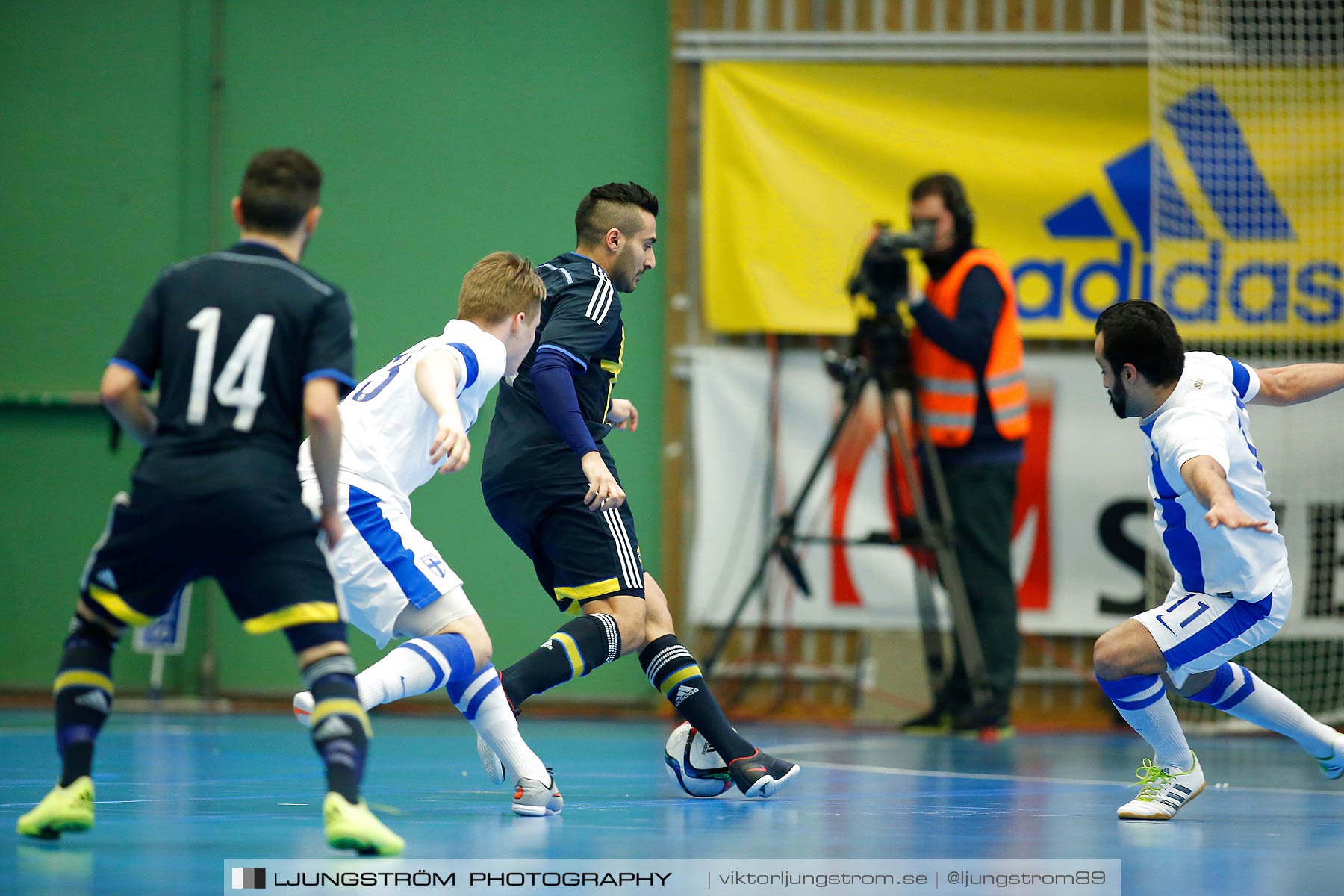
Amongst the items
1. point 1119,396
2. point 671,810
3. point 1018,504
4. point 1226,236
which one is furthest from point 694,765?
point 1226,236

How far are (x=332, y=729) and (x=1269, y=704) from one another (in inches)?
115

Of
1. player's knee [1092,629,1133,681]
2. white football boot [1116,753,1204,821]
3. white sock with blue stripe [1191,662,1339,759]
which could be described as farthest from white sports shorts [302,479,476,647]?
white sock with blue stripe [1191,662,1339,759]

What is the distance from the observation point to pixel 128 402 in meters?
3.30

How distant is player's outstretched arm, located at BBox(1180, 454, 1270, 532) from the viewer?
3.86 meters

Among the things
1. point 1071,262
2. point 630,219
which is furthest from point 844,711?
point 630,219

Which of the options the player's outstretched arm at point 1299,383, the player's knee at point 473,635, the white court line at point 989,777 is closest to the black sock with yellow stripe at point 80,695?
the player's knee at point 473,635

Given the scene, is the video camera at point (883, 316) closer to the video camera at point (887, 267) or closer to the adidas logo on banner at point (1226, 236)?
the video camera at point (887, 267)

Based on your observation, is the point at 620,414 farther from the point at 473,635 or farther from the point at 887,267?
the point at 887,267

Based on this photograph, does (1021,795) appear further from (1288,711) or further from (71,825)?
(71,825)

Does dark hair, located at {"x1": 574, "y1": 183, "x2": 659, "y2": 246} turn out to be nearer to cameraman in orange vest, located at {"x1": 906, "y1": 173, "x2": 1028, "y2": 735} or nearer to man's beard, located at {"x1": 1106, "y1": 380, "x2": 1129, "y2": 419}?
man's beard, located at {"x1": 1106, "y1": 380, "x2": 1129, "y2": 419}

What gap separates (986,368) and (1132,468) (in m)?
1.50

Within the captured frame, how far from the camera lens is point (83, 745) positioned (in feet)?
11.0

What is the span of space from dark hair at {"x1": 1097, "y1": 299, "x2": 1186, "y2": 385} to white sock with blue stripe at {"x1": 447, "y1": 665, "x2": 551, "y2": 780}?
1.97 m

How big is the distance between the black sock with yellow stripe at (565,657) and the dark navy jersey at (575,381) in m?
0.46
